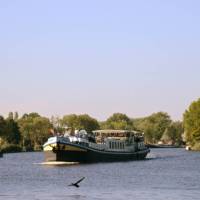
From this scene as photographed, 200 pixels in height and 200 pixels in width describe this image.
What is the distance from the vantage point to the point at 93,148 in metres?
122

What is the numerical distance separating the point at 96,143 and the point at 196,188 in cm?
5414

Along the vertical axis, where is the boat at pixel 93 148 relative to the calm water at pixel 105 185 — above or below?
above

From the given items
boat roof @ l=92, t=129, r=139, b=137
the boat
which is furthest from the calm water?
boat roof @ l=92, t=129, r=139, b=137

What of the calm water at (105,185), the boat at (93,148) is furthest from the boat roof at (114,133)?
the calm water at (105,185)

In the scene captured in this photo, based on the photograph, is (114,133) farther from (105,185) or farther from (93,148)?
(105,185)

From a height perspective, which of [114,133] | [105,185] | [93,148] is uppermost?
[114,133]

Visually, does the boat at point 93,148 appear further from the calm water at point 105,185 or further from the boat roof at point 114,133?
the calm water at point 105,185

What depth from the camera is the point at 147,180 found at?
82.9 m

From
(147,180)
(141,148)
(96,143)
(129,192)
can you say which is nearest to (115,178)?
(147,180)

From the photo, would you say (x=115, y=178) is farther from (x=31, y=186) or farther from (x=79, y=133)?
(x=79, y=133)

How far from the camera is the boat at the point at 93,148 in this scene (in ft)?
380

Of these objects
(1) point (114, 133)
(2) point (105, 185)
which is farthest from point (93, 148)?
(2) point (105, 185)

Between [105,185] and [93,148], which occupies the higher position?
[93,148]

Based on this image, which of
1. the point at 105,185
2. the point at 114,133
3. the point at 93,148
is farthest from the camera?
the point at 114,133
